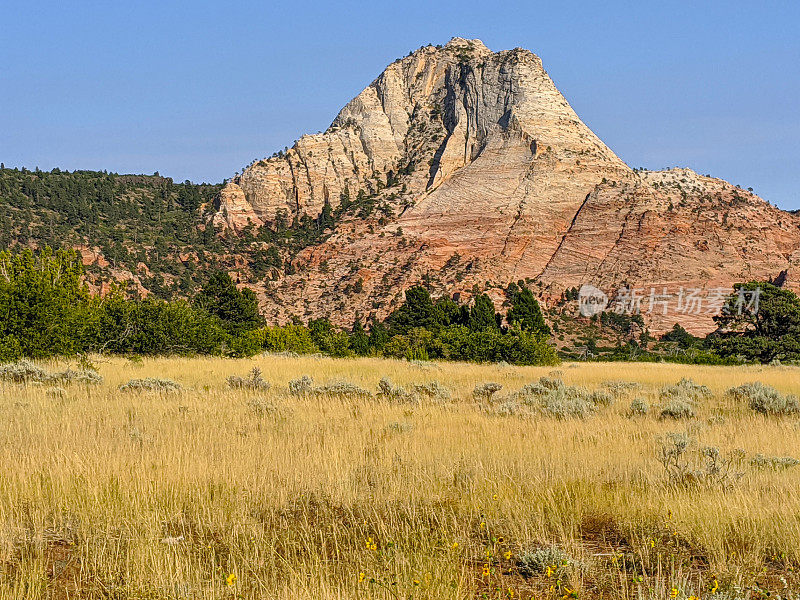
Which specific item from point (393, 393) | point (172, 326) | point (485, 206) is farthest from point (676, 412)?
point (485, 206)

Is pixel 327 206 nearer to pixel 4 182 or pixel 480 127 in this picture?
pixel 480 127

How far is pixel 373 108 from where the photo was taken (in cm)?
11631

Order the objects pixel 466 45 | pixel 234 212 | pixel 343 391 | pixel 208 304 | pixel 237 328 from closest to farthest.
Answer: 1. pixel 343 391
2. pixel 237 328
3. pixel 208 304
4. pixel 234 212
5. pixel 466 45

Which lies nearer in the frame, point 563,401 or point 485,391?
point 563,401

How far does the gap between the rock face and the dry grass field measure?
69947 millimetres

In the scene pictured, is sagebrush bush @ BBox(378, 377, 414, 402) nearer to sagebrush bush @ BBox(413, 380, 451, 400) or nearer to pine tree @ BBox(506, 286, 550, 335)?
sagebrush bush @ BBox(413, 380, 451, 400)

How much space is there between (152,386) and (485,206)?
272ft

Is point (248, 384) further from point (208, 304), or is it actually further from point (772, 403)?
point (208, 304)

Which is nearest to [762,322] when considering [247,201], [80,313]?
[80,313]

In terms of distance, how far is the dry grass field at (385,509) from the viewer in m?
3.90

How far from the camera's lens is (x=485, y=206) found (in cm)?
9262

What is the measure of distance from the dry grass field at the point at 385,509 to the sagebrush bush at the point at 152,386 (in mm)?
3029

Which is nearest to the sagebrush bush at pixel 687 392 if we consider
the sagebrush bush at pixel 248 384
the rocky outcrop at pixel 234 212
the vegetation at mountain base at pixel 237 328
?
the sagebrush bush at pixel 248 384

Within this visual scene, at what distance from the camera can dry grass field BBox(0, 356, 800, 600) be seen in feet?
12.8
